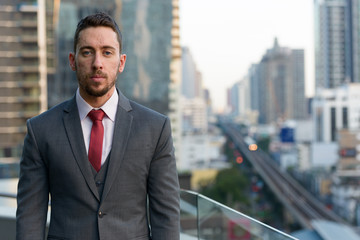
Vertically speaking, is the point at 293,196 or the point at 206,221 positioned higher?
the point at 206,221

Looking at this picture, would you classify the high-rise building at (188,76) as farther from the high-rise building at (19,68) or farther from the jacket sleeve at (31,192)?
the jacket sleeve at (31,192)

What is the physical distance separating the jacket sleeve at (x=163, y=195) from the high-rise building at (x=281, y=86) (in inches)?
3943

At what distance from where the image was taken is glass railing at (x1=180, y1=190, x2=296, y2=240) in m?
1.80

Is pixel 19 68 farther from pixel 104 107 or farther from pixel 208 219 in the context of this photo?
pixel 104 107

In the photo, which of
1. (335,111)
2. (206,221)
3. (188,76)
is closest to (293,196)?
(335,111)

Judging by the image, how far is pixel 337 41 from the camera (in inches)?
2598

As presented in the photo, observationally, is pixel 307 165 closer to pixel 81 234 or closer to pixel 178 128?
pixel 178 128

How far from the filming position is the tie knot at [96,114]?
3.68 feet

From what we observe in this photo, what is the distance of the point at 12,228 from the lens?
3059 mm

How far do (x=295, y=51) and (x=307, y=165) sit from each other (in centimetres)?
5994

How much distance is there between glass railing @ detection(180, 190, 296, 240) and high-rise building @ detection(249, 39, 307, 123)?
98.8 metres

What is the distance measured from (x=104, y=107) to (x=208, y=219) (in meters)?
1.33

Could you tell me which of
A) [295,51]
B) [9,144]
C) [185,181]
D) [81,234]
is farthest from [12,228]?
[295,51]

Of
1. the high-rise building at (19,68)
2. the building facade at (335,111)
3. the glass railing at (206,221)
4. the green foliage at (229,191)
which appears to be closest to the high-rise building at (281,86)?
the building facade at (335,111)
